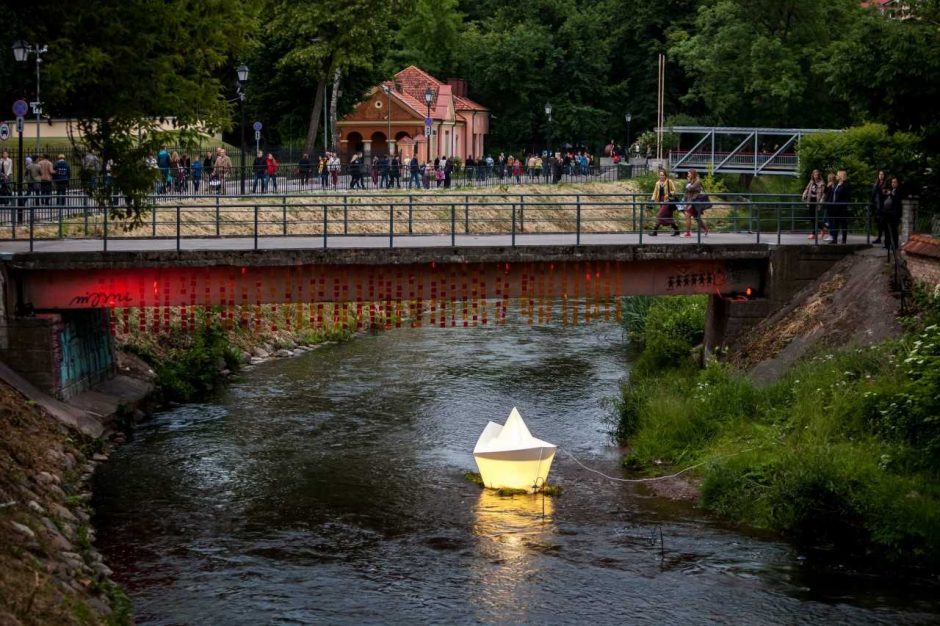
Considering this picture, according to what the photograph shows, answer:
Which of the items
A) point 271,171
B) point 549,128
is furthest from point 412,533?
point 549,128

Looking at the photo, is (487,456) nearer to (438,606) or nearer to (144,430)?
(438,606)

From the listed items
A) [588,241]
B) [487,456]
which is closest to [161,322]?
[588,241]

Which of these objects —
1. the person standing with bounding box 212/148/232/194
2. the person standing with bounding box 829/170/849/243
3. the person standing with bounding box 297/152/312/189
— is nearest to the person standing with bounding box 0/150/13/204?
the person standing with bounding box 212/148/232/194

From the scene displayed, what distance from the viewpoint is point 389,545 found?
21188mm

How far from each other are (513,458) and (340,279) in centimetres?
677

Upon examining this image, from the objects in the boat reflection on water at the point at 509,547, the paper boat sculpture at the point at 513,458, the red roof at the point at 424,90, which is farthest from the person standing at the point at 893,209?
the red roof at the point at 424,90

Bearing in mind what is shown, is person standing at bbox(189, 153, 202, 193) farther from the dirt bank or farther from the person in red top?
the dirt bank

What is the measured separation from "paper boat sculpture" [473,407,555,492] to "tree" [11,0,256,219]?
678cm

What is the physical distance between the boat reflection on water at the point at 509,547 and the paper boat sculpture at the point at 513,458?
0.79 ft

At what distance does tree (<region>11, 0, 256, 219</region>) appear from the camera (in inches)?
816

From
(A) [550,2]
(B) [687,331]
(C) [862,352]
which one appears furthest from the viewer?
(A) [550,2]

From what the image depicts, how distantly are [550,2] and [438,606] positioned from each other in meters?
78.7

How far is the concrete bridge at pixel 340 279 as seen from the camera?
1080 inches

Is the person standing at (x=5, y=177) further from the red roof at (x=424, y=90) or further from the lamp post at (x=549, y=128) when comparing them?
the red roof at (x=424, y=90)
